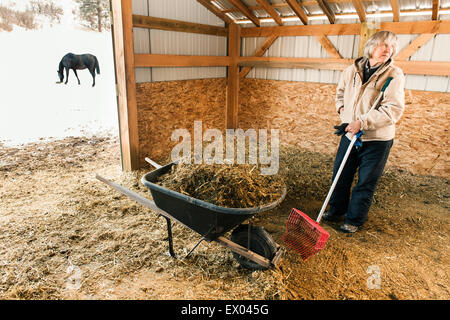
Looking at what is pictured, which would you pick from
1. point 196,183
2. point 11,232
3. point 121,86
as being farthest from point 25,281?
point 121,86

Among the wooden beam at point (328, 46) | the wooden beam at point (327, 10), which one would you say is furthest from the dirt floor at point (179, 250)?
the wooden beam at point (327, 10)

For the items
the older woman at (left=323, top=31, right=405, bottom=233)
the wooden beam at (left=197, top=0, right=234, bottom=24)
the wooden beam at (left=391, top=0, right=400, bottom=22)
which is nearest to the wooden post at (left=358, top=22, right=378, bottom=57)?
the wooden beam at (left=391, top=0, right=400, bottom=22)

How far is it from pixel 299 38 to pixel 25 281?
563cm

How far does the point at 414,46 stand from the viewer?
15.1 feet

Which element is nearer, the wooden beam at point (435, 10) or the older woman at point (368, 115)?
the older woman at point (368, 115)

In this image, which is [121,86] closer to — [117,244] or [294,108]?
[117,244]

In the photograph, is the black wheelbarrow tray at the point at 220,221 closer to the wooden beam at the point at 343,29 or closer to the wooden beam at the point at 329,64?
the wooden beam at the point at 329,64

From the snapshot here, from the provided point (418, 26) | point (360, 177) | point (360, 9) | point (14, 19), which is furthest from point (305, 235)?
point (14, 19)

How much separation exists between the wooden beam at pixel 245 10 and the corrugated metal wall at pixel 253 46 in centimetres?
14

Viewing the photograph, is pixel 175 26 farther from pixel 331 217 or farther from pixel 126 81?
pixel 331 217

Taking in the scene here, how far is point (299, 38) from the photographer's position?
222 inches

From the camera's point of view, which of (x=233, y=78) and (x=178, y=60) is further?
(x=233, y=78)

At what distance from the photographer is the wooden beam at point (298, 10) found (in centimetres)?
482

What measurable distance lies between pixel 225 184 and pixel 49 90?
33.8 ft
